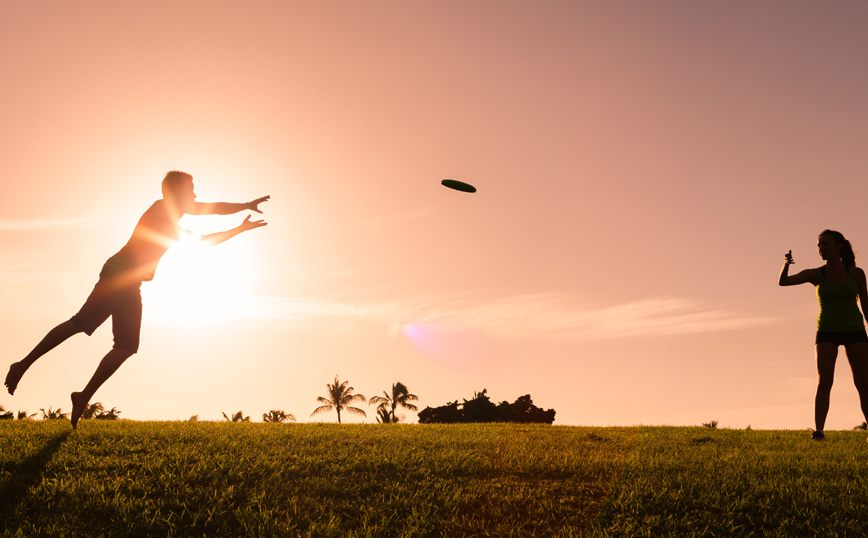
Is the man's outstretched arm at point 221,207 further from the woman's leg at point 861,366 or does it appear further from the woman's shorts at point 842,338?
the woman's leg at point 861,366

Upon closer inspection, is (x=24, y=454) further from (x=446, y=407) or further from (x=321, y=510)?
(x=446, y=407)

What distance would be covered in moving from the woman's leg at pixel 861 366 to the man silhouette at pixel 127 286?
926 centimetres

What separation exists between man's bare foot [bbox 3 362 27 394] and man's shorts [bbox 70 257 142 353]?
0.86 metres

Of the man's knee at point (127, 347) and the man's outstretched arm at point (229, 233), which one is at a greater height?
the man's outstretched arm at point (229, 233)

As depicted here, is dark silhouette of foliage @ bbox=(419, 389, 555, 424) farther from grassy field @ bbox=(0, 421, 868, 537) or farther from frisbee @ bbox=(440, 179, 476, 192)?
grassy field @ bbox=(0, 421, 868, 537)

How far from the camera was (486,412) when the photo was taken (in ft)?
118

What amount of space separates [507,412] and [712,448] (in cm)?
2689

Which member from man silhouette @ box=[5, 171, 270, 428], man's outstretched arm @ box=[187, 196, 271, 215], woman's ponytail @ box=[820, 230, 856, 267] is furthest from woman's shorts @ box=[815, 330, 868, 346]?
man silhouette @ box=[5, 171, 270, 428]

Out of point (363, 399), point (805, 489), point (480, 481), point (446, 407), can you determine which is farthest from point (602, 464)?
point (363, 399)

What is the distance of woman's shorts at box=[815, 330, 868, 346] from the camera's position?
9078 millimetres

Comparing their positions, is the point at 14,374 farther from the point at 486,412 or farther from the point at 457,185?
the point at 486,412

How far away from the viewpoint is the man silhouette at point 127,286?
24.5 ft

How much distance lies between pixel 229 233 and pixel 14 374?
10.1 ft

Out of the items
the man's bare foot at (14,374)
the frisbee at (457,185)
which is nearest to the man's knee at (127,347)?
the man's bare foot at (14,374)
